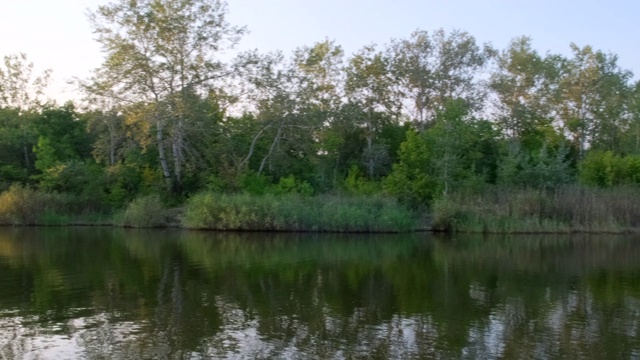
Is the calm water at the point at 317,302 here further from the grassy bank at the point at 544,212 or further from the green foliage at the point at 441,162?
the green foliage at the point at 441,162

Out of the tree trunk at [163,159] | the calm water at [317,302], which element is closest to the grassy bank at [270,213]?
the tree trunk at [163,159]

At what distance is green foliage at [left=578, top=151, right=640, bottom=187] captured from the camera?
4016 cm

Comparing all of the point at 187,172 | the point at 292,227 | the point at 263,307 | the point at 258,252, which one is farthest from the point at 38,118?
the point at 263,307

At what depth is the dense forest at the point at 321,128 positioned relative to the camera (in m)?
39.9

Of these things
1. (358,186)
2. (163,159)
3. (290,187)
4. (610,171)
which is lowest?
(290,187)

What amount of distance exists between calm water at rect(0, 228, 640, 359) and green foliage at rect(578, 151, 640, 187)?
1330 cm

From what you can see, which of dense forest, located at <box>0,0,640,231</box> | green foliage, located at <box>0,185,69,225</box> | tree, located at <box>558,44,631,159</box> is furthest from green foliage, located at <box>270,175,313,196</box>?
tree, located at <box>558,44,631,159</box>

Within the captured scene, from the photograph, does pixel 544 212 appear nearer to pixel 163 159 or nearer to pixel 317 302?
pixel 163 159

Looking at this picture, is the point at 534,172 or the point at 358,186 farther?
the point at 358,186

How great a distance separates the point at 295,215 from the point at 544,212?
13.6 metres

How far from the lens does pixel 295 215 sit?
35.9 m

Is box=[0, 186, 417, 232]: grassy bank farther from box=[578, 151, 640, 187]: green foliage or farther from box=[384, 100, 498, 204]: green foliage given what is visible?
box=[578, 151, 640, 187]: green foliage

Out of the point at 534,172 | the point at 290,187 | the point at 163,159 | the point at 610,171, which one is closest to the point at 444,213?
the point at 534,172

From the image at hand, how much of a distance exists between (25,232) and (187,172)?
11332 mm
